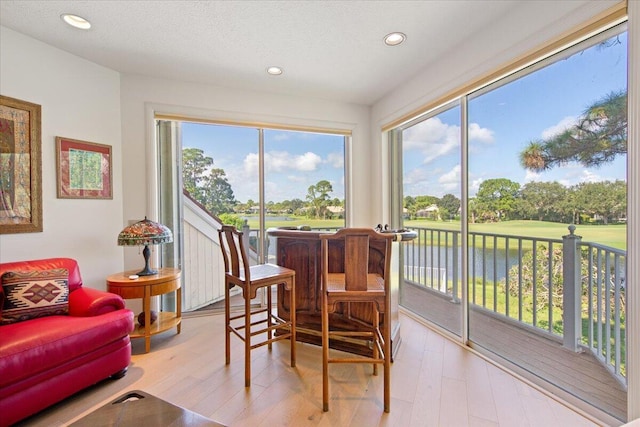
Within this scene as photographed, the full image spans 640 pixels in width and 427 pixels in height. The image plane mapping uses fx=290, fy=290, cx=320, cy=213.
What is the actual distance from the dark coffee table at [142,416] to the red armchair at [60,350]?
2.59ft

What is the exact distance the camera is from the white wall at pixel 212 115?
3.17m

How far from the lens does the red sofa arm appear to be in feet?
6.86

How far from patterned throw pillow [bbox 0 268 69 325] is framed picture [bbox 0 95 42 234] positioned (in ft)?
1.83

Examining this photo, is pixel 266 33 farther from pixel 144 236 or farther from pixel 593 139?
pixel 593 139

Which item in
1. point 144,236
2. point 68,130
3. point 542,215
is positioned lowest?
point 144,236

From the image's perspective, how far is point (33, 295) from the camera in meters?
2.04

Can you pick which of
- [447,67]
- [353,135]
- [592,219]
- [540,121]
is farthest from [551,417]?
[353,135]

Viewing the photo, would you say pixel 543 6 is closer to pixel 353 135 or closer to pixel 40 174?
pixel 353 135

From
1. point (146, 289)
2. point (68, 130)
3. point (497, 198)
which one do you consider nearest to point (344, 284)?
point (497, 198)

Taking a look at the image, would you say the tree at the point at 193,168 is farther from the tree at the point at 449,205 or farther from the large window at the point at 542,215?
the tree at the point at 449,205

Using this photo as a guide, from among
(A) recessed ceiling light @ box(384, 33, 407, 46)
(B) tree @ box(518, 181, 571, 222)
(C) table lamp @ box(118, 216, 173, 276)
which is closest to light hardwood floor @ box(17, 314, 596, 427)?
(C) table lamp @ box(118, 216, 173, 276)

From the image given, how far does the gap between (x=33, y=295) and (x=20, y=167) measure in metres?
1.15

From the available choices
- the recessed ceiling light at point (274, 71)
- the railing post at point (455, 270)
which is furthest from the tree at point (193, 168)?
the railing post at point (455, 270)

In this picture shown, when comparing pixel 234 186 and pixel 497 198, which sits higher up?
pixel 234 186
